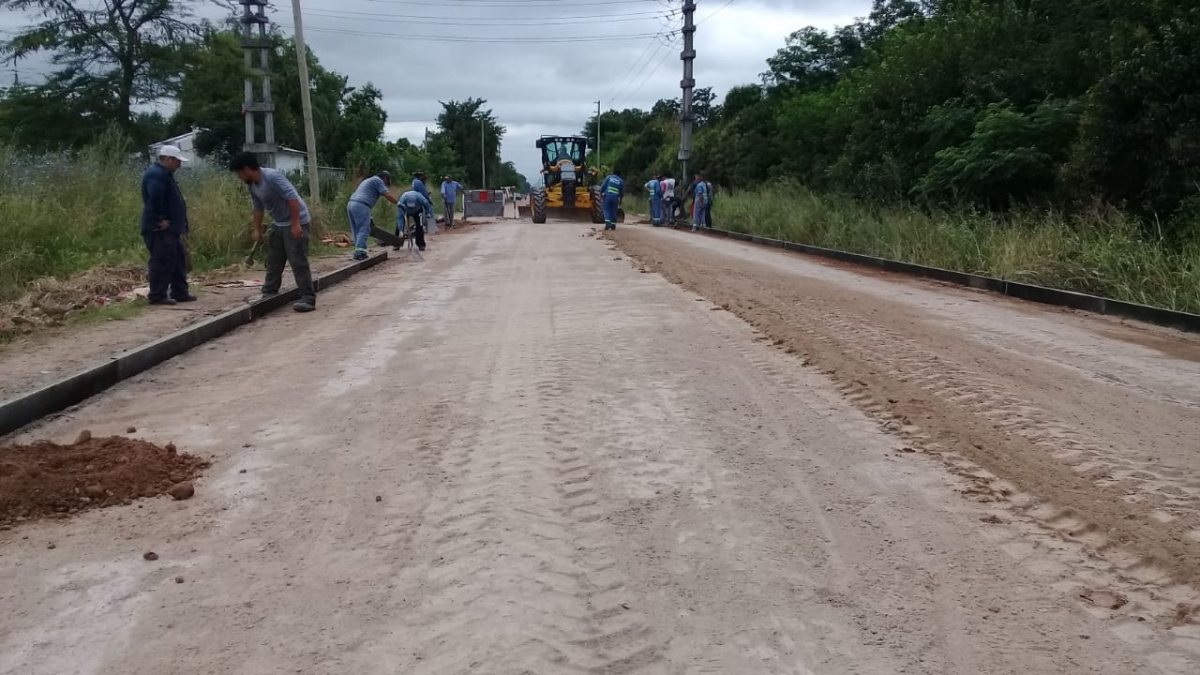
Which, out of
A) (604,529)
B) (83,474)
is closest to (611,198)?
(83,474)

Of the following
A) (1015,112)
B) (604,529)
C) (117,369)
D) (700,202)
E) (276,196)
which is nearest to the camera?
(604,529)

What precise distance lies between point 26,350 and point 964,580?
7309mm

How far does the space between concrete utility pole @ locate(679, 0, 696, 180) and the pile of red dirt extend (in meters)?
29.2

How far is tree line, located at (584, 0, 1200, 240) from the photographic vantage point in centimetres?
1240

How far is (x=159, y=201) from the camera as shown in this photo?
985 centimetres

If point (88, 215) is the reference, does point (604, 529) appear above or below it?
below

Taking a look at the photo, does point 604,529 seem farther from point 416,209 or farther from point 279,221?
point 416,209

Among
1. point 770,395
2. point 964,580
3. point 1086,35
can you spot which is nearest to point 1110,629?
point 964,580

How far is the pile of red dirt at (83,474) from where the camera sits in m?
4.23

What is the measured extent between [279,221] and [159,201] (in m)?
1.21

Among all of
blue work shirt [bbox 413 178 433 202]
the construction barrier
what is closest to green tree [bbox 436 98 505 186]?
the construction barrier

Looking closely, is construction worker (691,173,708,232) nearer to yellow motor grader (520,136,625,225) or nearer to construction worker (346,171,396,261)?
yellow motor grader (520,136,625,225)

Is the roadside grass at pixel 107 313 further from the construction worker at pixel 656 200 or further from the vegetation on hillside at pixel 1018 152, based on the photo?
the construction worker at pixel 656 200

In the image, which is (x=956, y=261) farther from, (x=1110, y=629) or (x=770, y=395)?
(x=1110, y=629)
